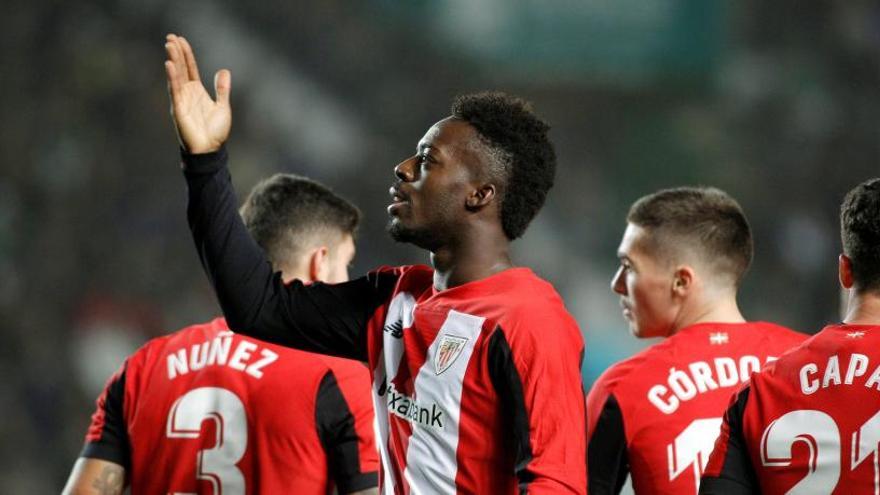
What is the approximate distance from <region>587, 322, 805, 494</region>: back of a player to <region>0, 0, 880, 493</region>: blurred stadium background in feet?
20.9

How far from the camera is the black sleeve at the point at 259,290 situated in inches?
87.4

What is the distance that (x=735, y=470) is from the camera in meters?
2.27

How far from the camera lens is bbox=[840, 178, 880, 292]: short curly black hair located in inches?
89.2

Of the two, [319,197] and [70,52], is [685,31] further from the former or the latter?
[319,197]

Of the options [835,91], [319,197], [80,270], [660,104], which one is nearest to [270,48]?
[80,270]

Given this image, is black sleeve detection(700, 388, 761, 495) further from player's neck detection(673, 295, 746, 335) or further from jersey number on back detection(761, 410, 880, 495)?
player's neck detection(673, 295, 746, 335)

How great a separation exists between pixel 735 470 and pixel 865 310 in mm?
422

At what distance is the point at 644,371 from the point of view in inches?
115

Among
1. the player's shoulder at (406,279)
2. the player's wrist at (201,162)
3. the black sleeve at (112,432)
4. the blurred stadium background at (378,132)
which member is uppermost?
the blurred stadium background at (378,132)

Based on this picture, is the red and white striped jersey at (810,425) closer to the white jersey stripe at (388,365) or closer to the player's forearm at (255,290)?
the white jersey stripe at (388,365)

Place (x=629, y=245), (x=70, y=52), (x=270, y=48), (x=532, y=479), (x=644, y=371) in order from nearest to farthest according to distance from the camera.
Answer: (x=532, y=479) < (x=644, y=371) < (x=629, y=245) < (x=70, y=52) < (x=270, y=48)

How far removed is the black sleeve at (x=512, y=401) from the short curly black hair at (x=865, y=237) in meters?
0.77

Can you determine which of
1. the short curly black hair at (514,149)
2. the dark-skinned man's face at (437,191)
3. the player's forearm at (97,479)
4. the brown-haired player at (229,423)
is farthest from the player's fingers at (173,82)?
the player's forearm at (97,479)

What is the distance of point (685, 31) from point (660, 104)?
0.87 m
